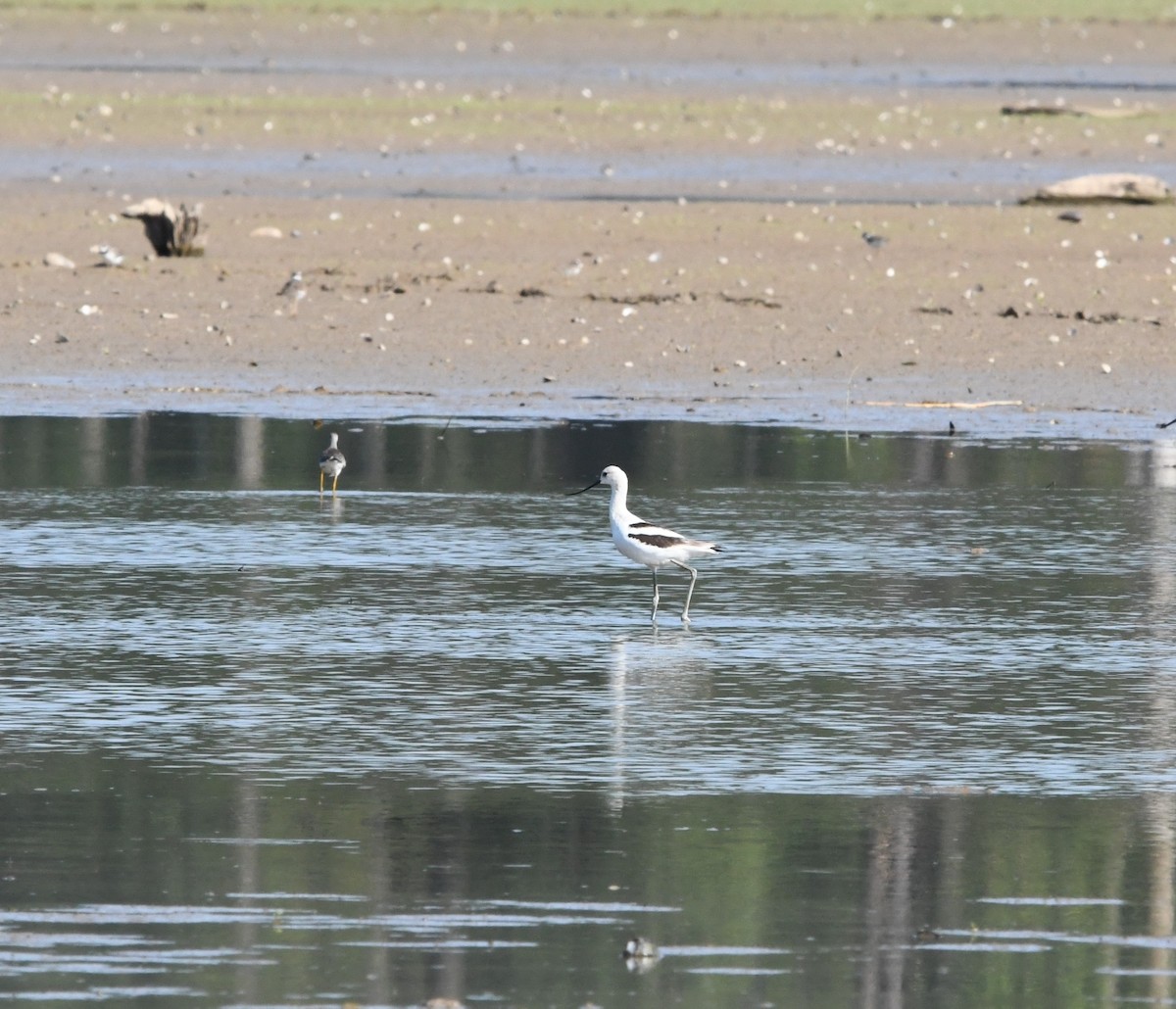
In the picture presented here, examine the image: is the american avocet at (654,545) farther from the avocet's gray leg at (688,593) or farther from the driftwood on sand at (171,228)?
the driftwood on sand at (171,228)

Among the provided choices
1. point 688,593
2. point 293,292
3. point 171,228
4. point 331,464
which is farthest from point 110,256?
point 688,593

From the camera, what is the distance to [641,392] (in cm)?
1905

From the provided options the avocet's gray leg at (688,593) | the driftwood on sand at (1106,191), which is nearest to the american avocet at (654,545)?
the avocet's gray leg at (688,593)

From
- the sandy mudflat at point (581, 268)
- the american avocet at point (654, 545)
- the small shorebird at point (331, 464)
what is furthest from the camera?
the sandy mudflat at point (581, 268)

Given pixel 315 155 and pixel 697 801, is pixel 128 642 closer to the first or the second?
pixel 697 801

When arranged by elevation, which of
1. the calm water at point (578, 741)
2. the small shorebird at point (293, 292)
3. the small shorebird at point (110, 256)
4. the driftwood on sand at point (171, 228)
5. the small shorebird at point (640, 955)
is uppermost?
the driftwood on sand at point (171, 228)

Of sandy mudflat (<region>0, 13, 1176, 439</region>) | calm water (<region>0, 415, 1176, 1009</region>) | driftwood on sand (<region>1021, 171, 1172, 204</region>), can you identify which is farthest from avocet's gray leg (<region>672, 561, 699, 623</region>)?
driftwood on sand (<region>1021, 171, 1172, 204</region>)

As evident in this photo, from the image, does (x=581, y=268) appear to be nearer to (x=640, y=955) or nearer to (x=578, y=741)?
(x=578, y=741)

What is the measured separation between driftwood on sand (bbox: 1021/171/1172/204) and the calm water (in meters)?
12.5

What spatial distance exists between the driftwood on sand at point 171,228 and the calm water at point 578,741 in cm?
821

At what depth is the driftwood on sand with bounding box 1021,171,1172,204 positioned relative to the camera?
1090 inches

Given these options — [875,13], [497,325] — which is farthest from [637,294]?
[875,13]

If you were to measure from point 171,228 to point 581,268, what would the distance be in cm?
360

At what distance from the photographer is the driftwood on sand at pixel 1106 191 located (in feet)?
90.8
